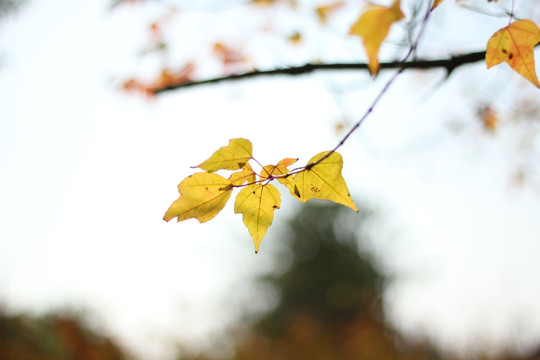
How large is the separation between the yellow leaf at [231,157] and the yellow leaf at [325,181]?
0.12 m

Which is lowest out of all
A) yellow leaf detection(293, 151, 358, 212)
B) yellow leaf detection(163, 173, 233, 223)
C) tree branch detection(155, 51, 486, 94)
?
yellow leaf detection(163, 173, 233, 223)

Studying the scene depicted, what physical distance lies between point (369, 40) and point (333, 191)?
0.31 m

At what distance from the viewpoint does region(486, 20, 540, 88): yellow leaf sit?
729 millimetres

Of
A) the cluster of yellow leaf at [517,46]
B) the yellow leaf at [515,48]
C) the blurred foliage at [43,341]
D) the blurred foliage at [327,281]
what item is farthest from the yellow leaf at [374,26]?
the blurred foliage at [327,281]

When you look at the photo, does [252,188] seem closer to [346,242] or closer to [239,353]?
[239,353]

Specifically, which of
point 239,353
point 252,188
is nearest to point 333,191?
point 252,188

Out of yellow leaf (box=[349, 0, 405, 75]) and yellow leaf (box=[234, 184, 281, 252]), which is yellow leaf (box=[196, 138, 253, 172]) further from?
yellow leaf (box=[349, 0, 405, 75])

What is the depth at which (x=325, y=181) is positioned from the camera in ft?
2.44

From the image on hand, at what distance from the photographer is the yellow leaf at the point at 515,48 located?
73 cm

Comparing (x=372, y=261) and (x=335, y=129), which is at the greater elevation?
(x=372, y=261)

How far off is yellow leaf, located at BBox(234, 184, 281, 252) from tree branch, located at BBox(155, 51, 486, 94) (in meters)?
0.46

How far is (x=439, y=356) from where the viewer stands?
13609mm

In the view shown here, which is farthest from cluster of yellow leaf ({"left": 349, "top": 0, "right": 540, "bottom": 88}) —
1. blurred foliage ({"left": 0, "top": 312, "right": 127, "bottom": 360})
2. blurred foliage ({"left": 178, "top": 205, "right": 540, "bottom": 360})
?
blurred foliage ({"left": 178, "top": 205, "right": 540, "bottom": 360})

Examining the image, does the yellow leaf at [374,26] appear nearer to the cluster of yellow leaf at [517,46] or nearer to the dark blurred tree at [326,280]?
the cluster of yellow leaf at [517,46]
